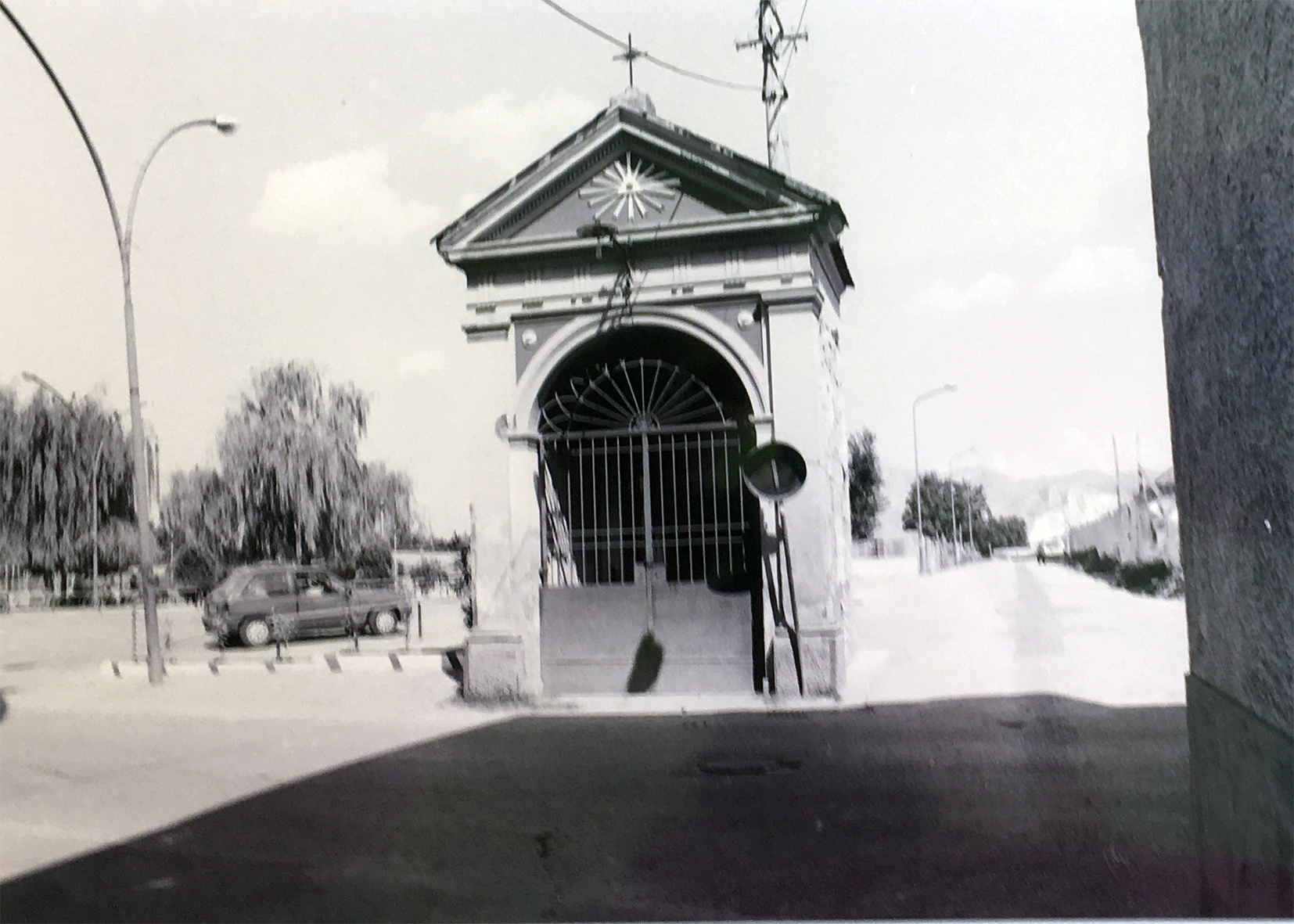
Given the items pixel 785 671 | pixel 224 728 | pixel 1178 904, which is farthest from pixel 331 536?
pixel 1178 904

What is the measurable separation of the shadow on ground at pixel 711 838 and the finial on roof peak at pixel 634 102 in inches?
146

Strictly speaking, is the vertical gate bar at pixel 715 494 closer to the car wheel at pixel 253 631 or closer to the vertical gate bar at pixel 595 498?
the vertical gate bar at pixel 595 498

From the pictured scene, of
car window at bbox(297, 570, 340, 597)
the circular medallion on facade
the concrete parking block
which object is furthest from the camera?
the concrete parking block

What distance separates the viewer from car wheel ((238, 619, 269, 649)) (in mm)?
5590

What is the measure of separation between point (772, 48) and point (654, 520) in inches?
154

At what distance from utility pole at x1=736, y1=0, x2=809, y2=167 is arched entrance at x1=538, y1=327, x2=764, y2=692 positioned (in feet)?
7.88

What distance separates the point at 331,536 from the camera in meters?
5.18

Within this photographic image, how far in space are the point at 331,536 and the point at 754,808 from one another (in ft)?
9.37

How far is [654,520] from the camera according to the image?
23.5 ft

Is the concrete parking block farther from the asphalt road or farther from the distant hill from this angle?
the distant hill

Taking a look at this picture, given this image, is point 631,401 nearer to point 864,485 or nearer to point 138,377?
point 864,485

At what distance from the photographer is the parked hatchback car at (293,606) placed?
17.7 feet

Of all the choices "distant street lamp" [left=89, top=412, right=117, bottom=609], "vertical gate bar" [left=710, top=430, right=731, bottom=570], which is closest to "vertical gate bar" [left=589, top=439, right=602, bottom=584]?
"vertical gate bar" [left=710, top=430, right=731, bottom=570]

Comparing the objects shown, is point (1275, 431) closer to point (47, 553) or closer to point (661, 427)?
point (661, 427)
